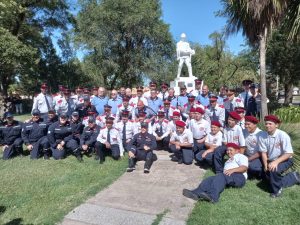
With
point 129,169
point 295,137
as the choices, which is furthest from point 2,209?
point 295,137

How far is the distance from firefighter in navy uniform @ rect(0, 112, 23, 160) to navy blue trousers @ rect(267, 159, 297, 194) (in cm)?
642

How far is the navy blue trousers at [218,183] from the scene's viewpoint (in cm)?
547

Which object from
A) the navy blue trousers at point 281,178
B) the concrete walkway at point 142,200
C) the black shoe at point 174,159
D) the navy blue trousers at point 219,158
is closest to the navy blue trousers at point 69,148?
the concrete walkway at point 142,200

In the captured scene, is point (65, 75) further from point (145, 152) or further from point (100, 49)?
point (145, 152)

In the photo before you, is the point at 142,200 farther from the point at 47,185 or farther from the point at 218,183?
the point at 47,185

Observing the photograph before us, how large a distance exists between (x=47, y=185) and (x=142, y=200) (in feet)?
6.75

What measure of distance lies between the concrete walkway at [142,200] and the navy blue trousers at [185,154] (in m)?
0.31

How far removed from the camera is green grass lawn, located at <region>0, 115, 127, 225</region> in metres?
5.15

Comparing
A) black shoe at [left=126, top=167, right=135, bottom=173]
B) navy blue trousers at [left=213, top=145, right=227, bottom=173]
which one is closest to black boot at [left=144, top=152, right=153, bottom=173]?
black shoe at [left=126, top=167, right=135, bottom=173]

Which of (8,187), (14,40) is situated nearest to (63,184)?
(8,187)

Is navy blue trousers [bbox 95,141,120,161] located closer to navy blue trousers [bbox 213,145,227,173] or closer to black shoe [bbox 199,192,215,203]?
navy blue trousers [bbox 213,145,227,173]

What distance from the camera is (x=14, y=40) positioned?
19797 mm

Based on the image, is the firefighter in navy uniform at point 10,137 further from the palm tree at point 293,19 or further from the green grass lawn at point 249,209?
the palm tree at point 293,19

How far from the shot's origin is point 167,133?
877cm
